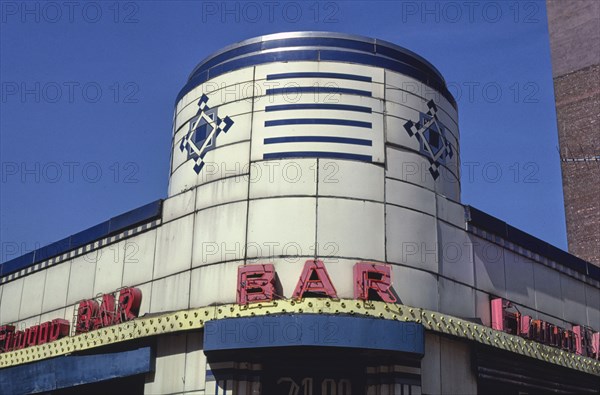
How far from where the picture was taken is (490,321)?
2505 centimetres

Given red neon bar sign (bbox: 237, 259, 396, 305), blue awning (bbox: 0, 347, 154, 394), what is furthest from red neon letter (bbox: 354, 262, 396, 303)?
blue awning (bbox: 0, 347, 154, 394)

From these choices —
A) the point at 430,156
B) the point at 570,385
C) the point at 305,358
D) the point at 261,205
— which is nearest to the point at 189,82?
the point at 261,205

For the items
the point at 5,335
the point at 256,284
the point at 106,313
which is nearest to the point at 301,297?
the point at 256,284

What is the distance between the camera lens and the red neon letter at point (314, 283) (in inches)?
828

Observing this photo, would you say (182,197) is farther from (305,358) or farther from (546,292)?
(546,292)

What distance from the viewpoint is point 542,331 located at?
26.3m

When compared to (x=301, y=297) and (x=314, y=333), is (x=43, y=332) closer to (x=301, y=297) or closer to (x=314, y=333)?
(x=301, y=297)

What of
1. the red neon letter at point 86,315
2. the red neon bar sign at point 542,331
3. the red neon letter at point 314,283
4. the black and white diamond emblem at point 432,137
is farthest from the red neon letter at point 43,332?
the red neon bar sign at point 542,331

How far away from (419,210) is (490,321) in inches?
179

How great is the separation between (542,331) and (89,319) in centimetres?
1500

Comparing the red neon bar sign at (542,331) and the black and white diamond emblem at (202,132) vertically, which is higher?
the black and white diamond emblem at (202,132)

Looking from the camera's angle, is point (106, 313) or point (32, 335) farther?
point (32, 335)

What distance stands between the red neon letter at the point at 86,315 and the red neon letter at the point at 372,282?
953 centimetres

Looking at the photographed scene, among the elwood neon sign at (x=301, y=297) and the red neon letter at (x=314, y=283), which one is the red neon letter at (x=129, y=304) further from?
the red neon letter at (x=314, y=283)
